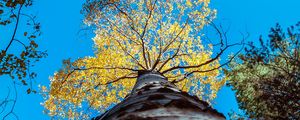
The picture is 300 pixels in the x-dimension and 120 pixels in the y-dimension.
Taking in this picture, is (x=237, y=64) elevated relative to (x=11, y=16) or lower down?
elevated

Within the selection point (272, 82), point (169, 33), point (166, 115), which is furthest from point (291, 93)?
point (166, 115)

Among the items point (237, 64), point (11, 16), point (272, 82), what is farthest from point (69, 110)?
point (237, 64)

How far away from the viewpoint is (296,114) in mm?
11984

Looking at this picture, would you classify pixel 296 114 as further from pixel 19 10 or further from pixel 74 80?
pixel 19 10

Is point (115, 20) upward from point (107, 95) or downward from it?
upward

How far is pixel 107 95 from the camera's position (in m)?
10.6

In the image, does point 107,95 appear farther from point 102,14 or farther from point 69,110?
point 102,14

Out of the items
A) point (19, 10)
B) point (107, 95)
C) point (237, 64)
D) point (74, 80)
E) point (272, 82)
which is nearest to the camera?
point (19, 10)

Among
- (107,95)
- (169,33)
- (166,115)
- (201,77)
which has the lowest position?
(166,115)

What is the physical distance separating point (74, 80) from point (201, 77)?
4.58 m

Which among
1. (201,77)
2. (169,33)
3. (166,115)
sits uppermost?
Result: (169,33)

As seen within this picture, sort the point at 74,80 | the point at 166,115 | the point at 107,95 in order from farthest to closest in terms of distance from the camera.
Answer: the point at 107,95 → the point at 74,80 → the point at 166,115

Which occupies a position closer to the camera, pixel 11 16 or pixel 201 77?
pixel 11 16

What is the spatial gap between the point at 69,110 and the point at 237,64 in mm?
13218
